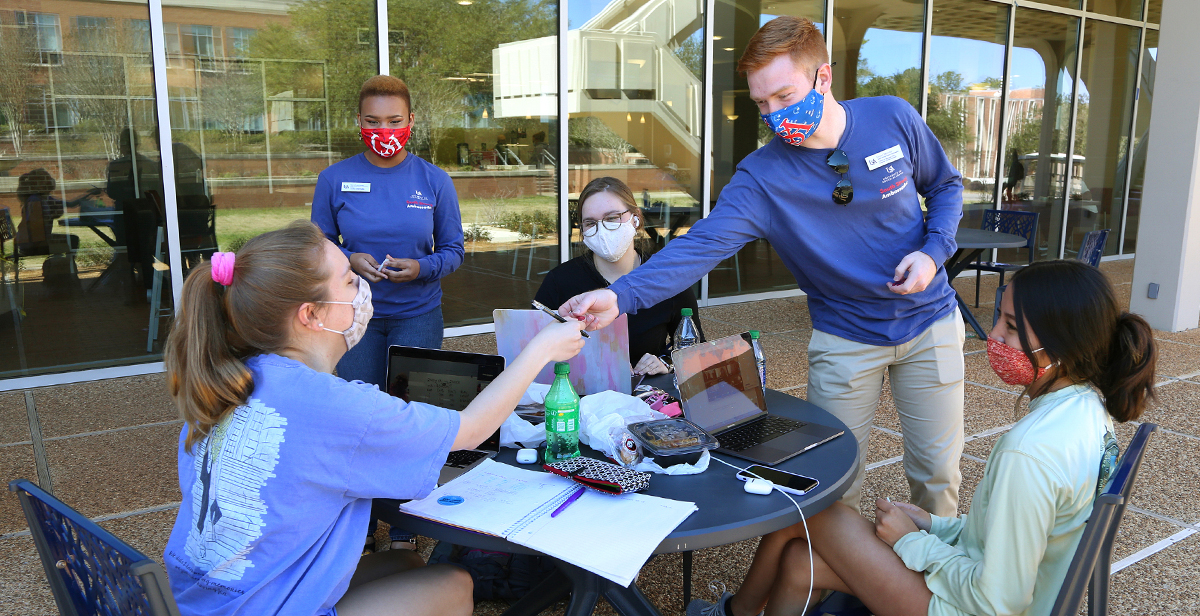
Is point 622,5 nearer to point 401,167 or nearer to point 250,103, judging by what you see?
point 250,103

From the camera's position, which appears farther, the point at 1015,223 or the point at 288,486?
the point at 1015,223

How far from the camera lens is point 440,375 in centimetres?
220

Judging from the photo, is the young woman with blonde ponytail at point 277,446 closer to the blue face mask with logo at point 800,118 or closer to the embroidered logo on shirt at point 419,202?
the blue face mask with logo at point 800,118

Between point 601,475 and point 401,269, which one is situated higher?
point 401,269

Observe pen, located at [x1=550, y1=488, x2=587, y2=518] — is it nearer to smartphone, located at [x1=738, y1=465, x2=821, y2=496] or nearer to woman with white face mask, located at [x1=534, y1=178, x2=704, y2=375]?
smartphone, located at [x1=738, y1=465, x2=821, y2=496]

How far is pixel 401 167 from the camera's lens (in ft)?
10.9

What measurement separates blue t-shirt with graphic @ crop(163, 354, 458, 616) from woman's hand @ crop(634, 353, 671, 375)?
125 cm

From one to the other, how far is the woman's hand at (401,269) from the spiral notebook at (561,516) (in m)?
1.40

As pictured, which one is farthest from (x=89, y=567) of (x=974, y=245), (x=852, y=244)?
(x=974, y=245)

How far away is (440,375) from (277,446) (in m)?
0.73

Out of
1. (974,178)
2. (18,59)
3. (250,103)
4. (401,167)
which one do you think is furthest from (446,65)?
(974,178)

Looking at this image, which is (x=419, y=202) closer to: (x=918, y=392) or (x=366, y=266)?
(x=366, y=266)

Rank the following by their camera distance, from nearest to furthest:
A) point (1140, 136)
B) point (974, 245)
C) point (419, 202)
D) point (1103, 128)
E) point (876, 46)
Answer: point (419, 202)
point (974, 245)
point (876, 46)
point (1103, 128)
point (1140, 136)

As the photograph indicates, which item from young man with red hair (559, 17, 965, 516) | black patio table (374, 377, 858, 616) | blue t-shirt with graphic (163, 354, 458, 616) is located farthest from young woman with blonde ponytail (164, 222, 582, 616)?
young man with red hair (559, 17, 965, 516)
